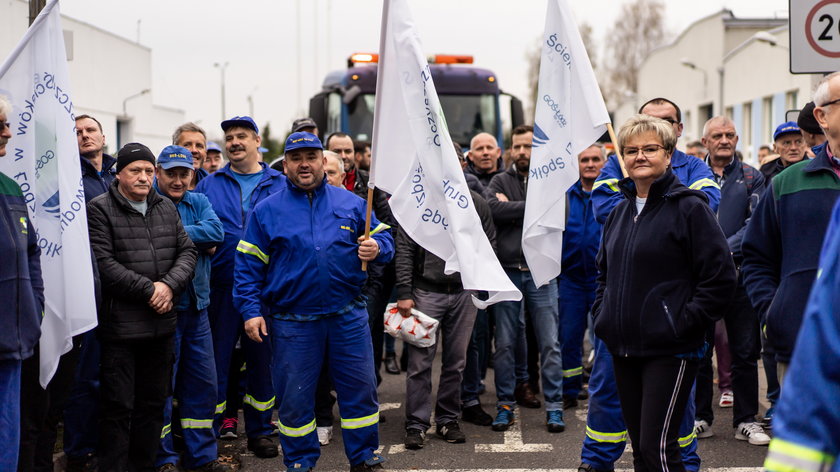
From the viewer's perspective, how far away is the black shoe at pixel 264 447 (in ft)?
21.6

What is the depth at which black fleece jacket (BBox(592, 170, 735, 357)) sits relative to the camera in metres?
4.37

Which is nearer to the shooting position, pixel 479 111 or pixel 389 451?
pixel 389 451

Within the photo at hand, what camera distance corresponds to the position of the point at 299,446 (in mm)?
5648

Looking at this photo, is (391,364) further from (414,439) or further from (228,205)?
(228,205)

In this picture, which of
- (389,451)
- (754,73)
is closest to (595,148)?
(389,451)

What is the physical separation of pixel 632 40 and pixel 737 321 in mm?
63470

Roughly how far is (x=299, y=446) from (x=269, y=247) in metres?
1.17

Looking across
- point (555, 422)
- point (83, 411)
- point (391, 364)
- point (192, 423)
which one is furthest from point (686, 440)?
→ point (391, 364)

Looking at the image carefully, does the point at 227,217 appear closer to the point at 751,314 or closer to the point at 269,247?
the point at 269,247

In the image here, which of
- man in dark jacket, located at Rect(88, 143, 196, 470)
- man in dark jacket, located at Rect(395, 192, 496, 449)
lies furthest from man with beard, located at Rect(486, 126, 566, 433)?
man in dark jacket, located at Rect(88, 143, 196, 470)

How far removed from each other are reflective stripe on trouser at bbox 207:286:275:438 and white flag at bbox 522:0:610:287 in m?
2.03

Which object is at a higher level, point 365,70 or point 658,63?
point 658,63

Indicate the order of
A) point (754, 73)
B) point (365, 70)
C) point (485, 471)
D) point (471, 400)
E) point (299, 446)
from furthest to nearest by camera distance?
point (754, 73)
point (365, 70)
point (471, 400)
point (485, 471)
point (299, 446)

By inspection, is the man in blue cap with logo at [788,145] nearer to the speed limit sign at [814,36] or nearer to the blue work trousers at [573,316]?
the speed limit sign at [814,36]
